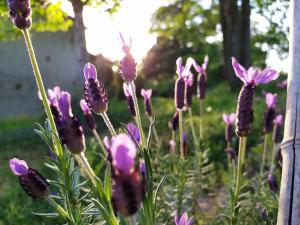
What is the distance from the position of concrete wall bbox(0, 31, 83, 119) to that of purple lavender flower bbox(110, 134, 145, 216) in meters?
12.6

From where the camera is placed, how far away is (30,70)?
1409 centimetres

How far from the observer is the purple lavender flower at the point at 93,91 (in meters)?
1.21

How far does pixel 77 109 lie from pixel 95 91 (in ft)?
28.5

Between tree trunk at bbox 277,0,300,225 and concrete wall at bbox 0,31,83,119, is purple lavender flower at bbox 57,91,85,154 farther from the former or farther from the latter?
concrete wall at bbox 0,31,83,119

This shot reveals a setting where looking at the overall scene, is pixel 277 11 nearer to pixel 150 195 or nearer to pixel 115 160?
pixel 150 195

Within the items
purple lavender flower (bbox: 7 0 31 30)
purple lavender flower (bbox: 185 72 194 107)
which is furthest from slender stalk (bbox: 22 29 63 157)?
purple lavender flower (bbox: 185 72 194 107)

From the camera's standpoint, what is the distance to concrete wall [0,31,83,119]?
542 inches

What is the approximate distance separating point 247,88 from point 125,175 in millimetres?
726

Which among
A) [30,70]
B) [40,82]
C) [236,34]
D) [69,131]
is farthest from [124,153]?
[30,70]

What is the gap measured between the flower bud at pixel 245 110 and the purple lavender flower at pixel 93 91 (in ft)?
1.24

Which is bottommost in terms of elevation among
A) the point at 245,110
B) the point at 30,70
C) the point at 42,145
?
the point at 30,70

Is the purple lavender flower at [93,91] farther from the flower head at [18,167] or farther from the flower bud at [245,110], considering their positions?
the flower bud at [245,110]

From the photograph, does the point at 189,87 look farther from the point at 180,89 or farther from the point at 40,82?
the point at 40,82

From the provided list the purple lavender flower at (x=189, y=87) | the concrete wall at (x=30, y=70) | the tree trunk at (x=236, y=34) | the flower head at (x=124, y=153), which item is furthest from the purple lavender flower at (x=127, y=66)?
the concrete wall at (x=30, y=70)
